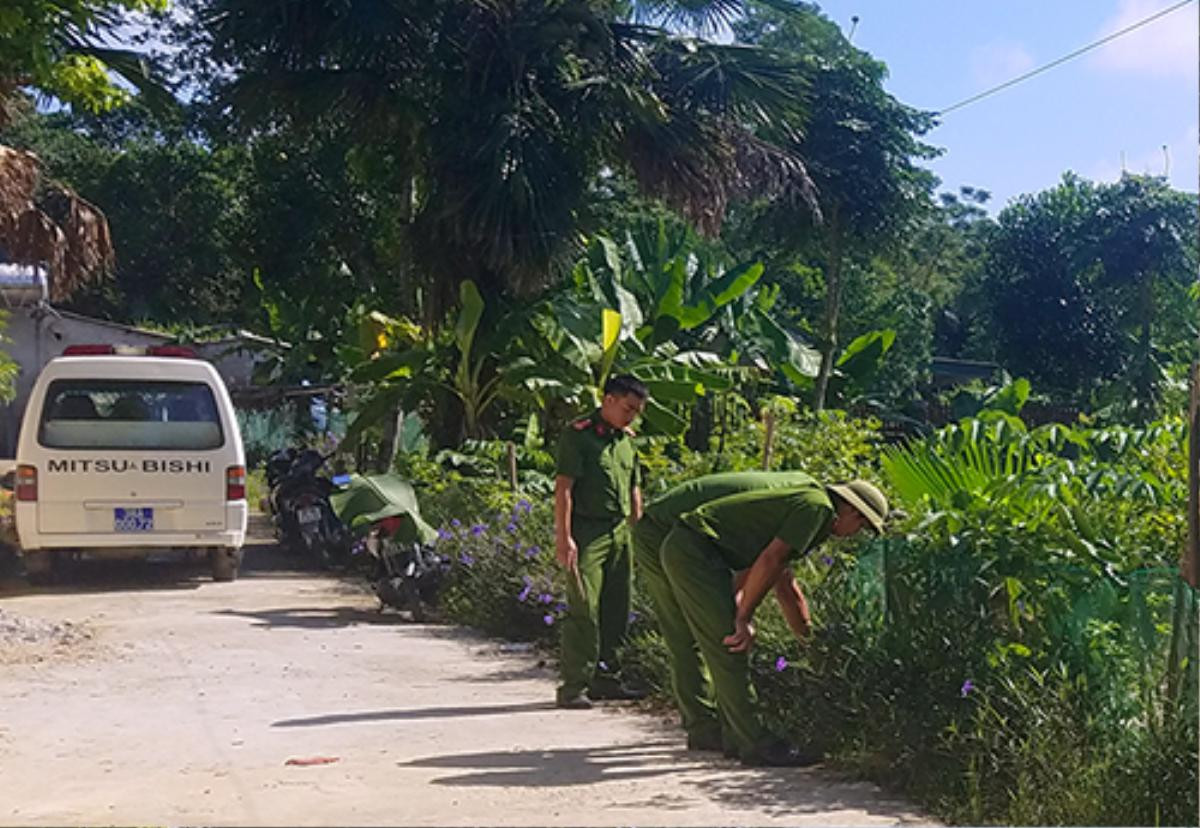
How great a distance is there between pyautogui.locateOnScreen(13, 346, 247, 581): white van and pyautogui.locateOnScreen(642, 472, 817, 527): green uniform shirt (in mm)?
7670

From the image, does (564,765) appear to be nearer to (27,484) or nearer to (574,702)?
(574,702)

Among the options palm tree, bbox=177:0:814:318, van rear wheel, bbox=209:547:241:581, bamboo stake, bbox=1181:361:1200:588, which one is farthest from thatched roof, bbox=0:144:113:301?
bamboo stake, bbox=1181:361:1200:588

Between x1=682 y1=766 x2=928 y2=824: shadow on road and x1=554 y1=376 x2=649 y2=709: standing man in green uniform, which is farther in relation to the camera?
x1=554 y1=376 x2=649 y2=709: standing man in green uniform

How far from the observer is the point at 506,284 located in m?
16.1

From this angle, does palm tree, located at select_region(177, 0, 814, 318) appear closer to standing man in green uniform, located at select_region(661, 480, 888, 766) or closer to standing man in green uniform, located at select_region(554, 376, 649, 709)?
standing man in green uniform, located at select_region(554, 376, 649, 709)

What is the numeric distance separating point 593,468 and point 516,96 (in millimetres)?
8850

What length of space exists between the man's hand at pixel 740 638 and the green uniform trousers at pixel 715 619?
0.03 metres

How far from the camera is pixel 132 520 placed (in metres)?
13.2

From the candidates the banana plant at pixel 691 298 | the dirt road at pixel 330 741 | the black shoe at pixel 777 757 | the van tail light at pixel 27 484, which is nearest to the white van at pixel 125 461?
the van tail light at pixel 27 484

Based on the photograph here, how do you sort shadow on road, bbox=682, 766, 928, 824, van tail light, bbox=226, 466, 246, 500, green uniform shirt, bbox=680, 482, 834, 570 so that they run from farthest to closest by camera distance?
van tail light, bbox=226, 466, 246, 500 < green uniform shirt, bbox=680, 482, 834, 570 < shadow on road, bbox=682, 766, 928, 824

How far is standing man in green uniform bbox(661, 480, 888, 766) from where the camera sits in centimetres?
611

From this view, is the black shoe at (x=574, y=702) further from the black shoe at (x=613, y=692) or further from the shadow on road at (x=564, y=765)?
the shadow on road at (x=564, y=765)

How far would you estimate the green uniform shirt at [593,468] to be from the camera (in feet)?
25.7

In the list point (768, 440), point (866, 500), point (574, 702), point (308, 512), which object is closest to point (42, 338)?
point (308, 512)
